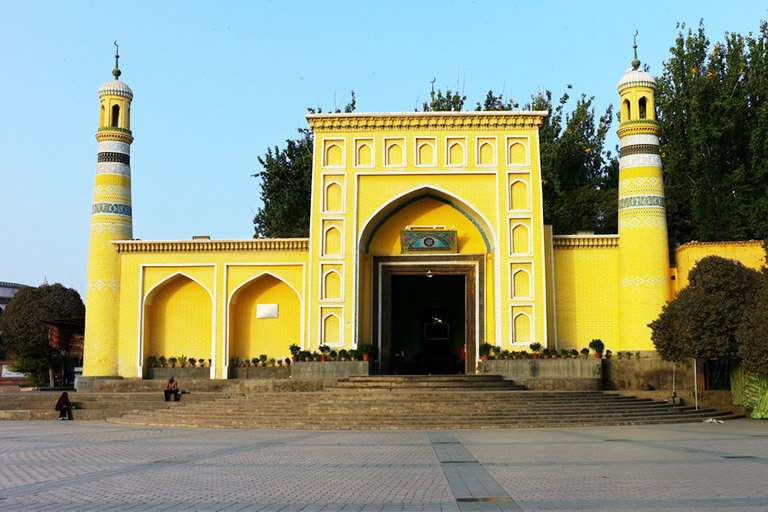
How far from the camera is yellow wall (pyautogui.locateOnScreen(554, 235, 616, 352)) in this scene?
2064cm

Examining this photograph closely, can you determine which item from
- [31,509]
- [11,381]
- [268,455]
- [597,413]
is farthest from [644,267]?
[11,381]

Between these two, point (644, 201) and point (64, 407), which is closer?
point (64, 407)

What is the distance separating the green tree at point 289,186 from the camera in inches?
1264

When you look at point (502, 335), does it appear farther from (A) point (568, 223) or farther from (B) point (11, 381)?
(B) point (11, 381)

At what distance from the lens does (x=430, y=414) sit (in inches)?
614

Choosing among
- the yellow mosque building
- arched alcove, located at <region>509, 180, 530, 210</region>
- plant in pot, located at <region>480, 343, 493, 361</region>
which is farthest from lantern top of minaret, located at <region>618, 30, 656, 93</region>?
plant in pot, located at <region>480, 343, 493, 361</region>

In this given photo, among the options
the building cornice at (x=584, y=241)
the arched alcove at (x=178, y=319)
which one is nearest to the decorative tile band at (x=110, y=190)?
the arched alcove at (x=178, y=319)

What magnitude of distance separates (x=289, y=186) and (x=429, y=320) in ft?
30.6

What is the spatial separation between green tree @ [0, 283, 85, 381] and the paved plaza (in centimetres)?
1655

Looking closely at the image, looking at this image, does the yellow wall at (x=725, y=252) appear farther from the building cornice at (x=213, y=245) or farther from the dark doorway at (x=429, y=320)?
the building cornice at (x=213, y=245)

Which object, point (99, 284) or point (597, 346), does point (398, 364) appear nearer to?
point (597, 346)

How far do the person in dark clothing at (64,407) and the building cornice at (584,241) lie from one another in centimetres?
1174

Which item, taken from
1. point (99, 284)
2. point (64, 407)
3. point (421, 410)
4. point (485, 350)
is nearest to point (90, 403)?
point (64, 407)

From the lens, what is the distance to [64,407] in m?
17.9
